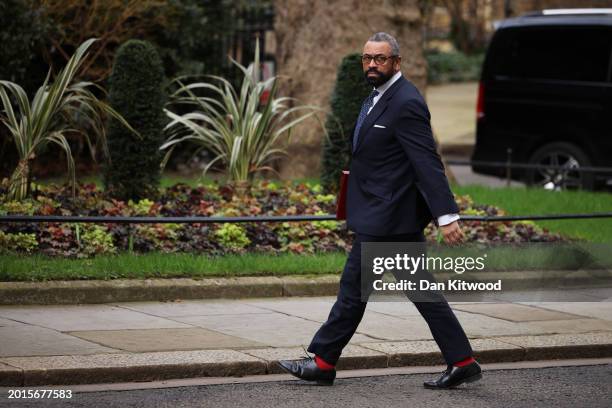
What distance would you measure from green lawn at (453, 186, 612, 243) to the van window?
Result: 6.25 ft

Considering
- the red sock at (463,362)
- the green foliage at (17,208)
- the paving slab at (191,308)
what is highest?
the green foliage at (17,208)

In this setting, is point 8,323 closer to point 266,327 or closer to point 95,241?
point 266,327

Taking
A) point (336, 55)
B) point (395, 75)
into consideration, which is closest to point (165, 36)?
point (336, 55)

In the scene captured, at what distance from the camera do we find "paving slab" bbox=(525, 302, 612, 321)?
9.48 metres

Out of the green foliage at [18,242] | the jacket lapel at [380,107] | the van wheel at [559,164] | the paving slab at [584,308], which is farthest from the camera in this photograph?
the van wheel at [559,164]

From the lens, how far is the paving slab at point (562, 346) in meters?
8.23

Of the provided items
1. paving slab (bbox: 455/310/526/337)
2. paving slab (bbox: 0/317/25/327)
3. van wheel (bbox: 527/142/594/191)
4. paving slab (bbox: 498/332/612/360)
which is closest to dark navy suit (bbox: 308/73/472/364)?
paving slab (bbox: 498/332/612/360)

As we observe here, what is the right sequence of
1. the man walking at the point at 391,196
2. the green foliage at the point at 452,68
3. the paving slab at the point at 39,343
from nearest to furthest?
the man walking at the point at 391,196, the paving slab at the point at 39,343, the green foliage at the point at 452,68

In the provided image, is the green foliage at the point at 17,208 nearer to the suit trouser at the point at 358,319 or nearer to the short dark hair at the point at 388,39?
the suit trouser at the point at 358,319

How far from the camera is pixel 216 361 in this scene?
7445 mm

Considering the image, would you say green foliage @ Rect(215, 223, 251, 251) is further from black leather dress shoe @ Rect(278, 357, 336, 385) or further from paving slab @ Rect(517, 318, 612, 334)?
black leather dress shoe @ Rect(278, 357, 336, 385)

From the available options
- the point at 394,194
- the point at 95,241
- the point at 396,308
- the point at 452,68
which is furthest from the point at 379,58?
the point at 452,68

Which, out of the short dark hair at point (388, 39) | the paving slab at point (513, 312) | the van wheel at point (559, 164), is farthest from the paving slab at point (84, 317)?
the van wheel at point (559, 164)

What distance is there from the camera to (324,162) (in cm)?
1273
